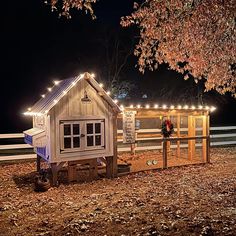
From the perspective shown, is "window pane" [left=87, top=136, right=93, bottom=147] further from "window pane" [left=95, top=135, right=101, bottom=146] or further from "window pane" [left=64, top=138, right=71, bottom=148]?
"window pane" [left=64, top=138, right=71, bottom=148]

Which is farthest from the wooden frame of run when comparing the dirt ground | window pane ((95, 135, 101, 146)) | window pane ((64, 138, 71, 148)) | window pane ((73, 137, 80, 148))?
window pane ((64, 138, 71, 148))

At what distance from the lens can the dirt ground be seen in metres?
5.94

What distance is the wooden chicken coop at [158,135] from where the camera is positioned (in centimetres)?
1153

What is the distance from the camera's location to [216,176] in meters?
10.6

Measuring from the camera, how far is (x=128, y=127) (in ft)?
37.5

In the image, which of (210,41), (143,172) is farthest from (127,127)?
(210,41)

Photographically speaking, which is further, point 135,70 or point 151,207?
point 135,70

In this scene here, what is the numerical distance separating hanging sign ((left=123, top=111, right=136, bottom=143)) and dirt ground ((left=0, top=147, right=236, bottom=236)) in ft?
4.33

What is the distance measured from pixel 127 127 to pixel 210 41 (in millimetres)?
4264

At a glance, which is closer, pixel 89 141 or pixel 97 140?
pixel 89 141

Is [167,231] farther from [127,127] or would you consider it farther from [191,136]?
[191,136]

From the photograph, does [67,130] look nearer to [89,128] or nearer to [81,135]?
[81,135]

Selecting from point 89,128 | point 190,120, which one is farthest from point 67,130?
point 190,120

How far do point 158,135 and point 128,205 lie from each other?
28.7ft
